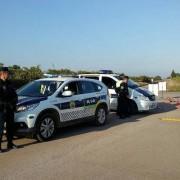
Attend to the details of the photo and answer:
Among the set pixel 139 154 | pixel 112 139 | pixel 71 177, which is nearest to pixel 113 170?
pixel 71 177

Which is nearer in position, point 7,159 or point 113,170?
point 113,170

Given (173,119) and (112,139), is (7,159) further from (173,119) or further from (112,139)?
(173,119)

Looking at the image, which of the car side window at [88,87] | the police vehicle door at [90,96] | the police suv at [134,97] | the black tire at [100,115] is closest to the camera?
the police vehicle door at [90,96]

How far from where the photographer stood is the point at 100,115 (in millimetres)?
12258

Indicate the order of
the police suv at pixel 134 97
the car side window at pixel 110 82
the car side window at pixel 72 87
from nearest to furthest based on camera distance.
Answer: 1. the car side window at pixel 72 87
2. the police suv at pixel 134 97
3. the car side window at pixel 110 82

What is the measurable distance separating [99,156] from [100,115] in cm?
444

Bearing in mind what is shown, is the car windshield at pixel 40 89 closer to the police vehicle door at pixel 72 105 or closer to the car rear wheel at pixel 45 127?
the police vehicle door at pixel 72 105

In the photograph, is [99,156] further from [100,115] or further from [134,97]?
[134,97]

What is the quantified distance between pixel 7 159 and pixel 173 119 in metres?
8.01

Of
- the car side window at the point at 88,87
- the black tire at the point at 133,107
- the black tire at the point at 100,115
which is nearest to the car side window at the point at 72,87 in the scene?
the car side window at the point at 88,87

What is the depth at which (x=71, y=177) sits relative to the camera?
6332mm

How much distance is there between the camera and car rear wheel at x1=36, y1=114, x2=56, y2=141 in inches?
369

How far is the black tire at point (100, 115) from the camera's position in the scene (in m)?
12.1

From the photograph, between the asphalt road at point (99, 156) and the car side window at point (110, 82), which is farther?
the car side window at point (110, 82)
